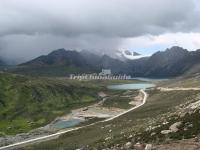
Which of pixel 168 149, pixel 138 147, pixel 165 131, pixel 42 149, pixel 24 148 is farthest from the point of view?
pixel 24 148

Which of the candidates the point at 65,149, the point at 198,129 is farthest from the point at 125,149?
the point at 65,149

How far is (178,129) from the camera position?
6222cm

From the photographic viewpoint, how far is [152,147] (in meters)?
51.0

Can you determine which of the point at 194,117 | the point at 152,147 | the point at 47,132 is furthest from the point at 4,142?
the point at 152,147

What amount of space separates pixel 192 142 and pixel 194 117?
1689 cm

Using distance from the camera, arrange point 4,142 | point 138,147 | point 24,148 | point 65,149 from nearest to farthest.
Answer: point 138,147, point 65,149, point 24,148, point 4,142

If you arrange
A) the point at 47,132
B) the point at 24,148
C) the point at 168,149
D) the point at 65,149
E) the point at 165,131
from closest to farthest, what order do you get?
the point at 168,149
the point at 165,131
the point at 65,149
the point at 24,148
the point at 47,132

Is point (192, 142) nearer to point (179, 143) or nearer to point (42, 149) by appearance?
point (179, 143)

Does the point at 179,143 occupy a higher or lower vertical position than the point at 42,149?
higher

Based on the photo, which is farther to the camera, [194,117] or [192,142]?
[194,117]

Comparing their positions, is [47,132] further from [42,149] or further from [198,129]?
[198,129]

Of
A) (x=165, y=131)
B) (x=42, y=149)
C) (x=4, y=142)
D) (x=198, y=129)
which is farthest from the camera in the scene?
(x=4, y=142)

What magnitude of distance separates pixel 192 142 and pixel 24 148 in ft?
289

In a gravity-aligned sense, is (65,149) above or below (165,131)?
→ below
